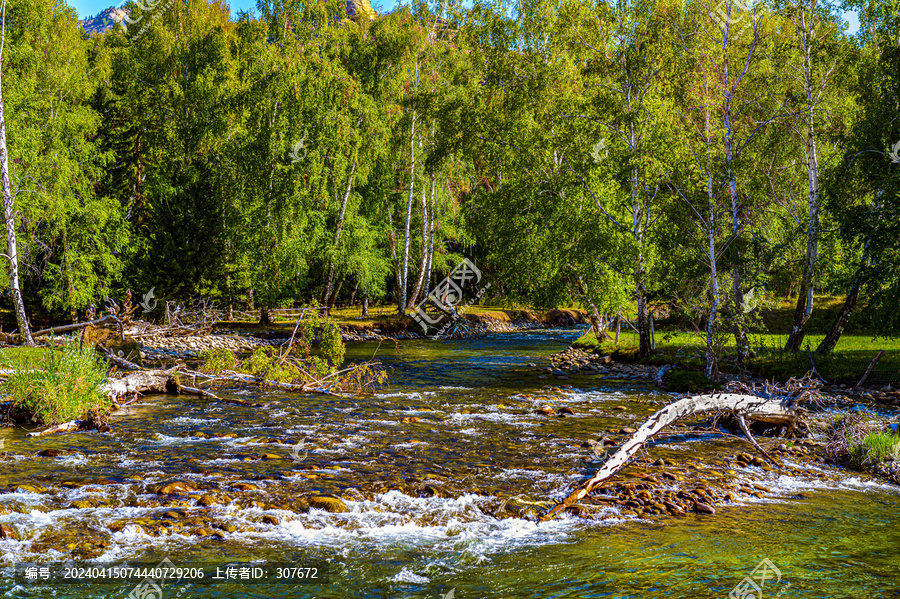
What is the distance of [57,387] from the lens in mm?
13828

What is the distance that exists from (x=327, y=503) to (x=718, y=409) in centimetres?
909

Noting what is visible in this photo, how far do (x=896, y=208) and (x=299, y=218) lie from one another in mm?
29101

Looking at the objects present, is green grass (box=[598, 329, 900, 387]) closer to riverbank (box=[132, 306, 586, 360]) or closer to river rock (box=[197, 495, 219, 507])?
riverbank (box=[132, 306, 586, 360])

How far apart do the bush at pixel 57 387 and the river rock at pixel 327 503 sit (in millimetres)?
7241

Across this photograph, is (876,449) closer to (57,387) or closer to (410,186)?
(57,387)

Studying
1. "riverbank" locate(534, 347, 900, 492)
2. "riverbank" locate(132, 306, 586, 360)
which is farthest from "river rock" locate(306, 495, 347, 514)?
"riverbank" locate(132, 306, 586, 360)

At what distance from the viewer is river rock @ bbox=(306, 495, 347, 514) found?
31.0 feet

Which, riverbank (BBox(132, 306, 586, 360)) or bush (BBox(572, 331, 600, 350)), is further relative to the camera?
bush (BBox(572, 331, 600, 350))

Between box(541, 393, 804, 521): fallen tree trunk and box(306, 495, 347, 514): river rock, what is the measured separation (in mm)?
4095

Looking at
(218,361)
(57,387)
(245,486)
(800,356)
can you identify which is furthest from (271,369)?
(800,356)

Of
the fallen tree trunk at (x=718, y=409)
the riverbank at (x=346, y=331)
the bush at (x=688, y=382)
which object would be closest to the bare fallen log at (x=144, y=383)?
the riverbank at (x=346, y=331)

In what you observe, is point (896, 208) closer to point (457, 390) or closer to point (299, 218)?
point (457, 390)

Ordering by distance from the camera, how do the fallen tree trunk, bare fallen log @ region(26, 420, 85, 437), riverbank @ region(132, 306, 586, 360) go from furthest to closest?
riverbank @ region(132, 306, 586, 360) < bare fallen log @ region(26, 420, 85, 437) < the fallen tree trunk

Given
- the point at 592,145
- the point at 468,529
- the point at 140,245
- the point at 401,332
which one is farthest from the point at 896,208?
the point at 140,245
